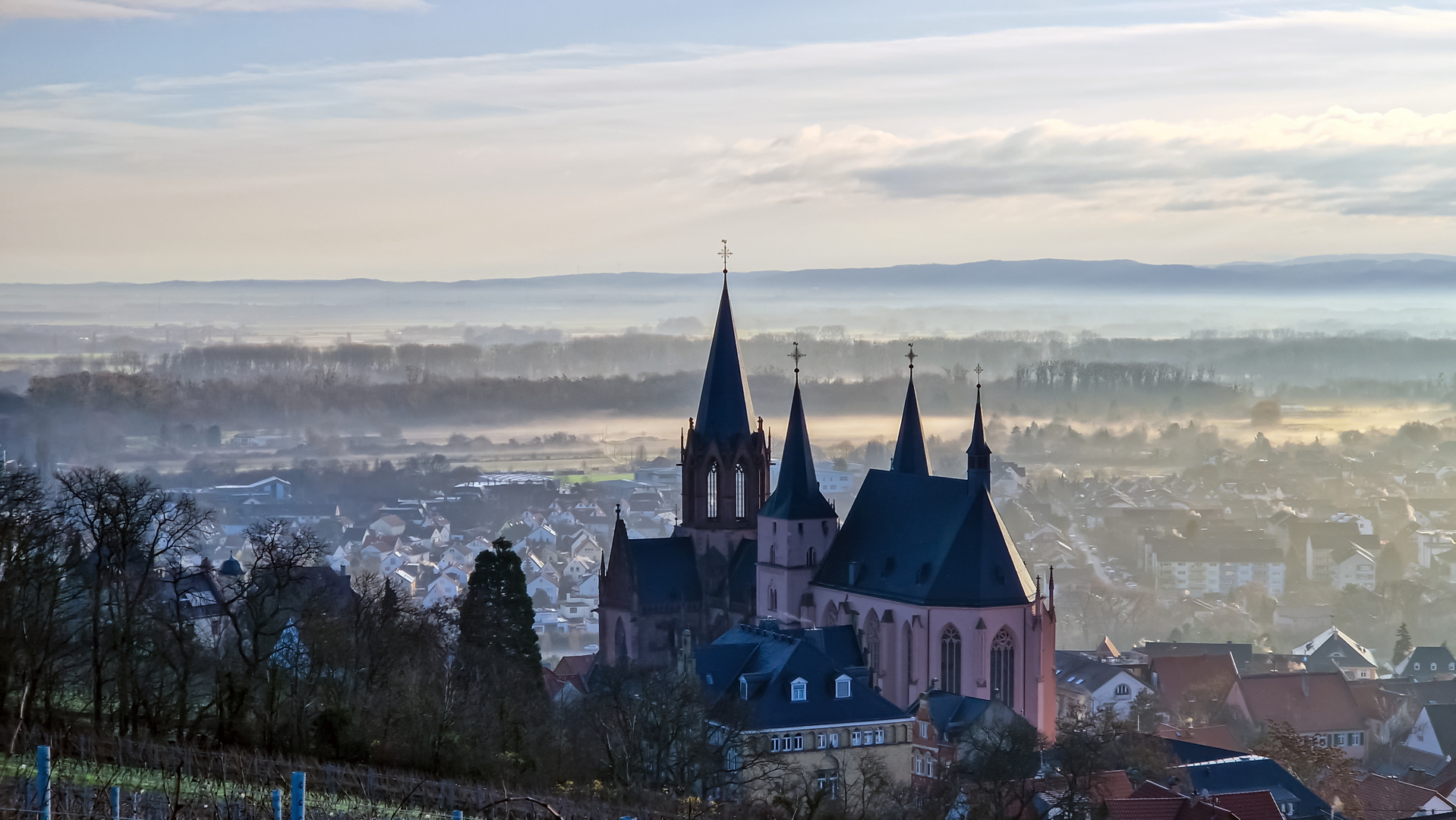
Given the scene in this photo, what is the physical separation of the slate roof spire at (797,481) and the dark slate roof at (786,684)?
12012mm

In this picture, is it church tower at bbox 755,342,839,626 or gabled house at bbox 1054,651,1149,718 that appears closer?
church tower at bbox 755,342,839,626

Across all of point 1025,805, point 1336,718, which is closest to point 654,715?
point 1025,805

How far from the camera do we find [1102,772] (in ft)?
175

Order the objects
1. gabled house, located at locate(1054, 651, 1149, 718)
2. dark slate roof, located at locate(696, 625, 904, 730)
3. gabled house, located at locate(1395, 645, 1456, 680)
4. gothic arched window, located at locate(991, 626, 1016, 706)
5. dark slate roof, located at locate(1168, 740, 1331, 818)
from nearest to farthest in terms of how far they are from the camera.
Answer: dark slate roof, located at locate(696, 625, 904, 730)
dark slate roof, located at locate(1168, 740, 1331, 818)
gothic arched window, located at locate(991, 626, 1016, 706)
gabled house, located at locate(1054, 651, 1149, 718)
gabled house, located at locate(1395, 645, 1456, 680)

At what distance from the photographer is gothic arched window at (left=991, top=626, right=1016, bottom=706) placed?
66812mm

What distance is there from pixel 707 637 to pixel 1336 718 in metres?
37.9

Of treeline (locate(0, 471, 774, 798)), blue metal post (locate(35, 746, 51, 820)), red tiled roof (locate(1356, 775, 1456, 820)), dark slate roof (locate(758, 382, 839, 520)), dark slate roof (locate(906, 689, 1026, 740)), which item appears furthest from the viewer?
dark slate roof (locate(758, 382, 839, 520))

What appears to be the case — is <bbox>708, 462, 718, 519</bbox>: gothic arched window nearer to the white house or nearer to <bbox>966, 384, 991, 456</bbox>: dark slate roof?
<bbox>966, 384, 991, 456</bbox>: dark slate roof

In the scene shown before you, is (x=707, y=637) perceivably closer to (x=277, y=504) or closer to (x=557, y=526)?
(x=277, y=504)

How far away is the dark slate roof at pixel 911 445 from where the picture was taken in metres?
75.6

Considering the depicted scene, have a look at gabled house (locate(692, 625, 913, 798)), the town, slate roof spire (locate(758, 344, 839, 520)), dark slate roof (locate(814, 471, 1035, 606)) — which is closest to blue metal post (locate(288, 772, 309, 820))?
the town

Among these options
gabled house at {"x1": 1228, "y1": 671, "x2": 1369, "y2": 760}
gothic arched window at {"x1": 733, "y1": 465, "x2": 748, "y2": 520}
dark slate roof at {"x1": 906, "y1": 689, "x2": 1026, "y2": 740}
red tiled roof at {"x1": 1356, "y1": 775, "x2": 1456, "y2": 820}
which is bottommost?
gabled house at {"x1": 1228, "y1": 671, "x2": 1369, "y2": 760}

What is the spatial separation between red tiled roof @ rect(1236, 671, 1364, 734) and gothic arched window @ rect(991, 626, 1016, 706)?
29681 mm

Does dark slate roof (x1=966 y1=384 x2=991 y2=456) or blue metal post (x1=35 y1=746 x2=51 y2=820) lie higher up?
dark slate roof (x1=966 y1=384 x2=991 y2=456)
